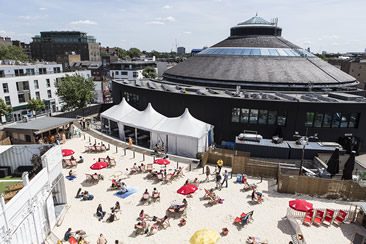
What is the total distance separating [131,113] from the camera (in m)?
33.0

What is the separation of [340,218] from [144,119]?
70.4 ft

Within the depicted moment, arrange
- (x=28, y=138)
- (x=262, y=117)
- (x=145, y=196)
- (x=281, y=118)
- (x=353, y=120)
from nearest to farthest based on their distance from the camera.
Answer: (x=145, y=196)
(x=28, y=138)
(x=353, y=120)
(x=281, y=118)
(x=262, y=117)

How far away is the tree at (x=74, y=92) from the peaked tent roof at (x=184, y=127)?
817 inches

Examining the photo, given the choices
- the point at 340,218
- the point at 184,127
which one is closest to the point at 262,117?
the point at 184,127

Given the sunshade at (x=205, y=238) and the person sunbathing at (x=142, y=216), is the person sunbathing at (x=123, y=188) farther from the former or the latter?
the sunshade at (x=205, y=238)

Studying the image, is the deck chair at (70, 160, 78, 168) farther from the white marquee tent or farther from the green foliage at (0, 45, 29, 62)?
the green foliage at (0, 45, 29, 62)

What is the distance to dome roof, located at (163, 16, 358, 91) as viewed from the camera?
128 ft

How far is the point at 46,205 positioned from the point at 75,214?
2811 millimetres

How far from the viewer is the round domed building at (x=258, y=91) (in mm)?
29078

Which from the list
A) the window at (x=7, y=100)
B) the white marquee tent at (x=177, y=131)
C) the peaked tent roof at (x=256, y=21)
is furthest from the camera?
the peaked tent roof at (x=256, y=21)

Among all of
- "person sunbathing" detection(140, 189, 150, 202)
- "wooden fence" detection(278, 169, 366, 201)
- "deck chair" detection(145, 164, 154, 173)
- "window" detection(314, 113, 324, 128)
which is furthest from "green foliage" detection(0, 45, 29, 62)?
"wooden fence" detection(278, 169, 366, 201)

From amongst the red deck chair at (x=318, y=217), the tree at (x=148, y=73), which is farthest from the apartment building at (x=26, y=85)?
the red deck chair at (x=318, y=217)

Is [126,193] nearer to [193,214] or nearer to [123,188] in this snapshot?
[123,188]

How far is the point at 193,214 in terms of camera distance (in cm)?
1725
